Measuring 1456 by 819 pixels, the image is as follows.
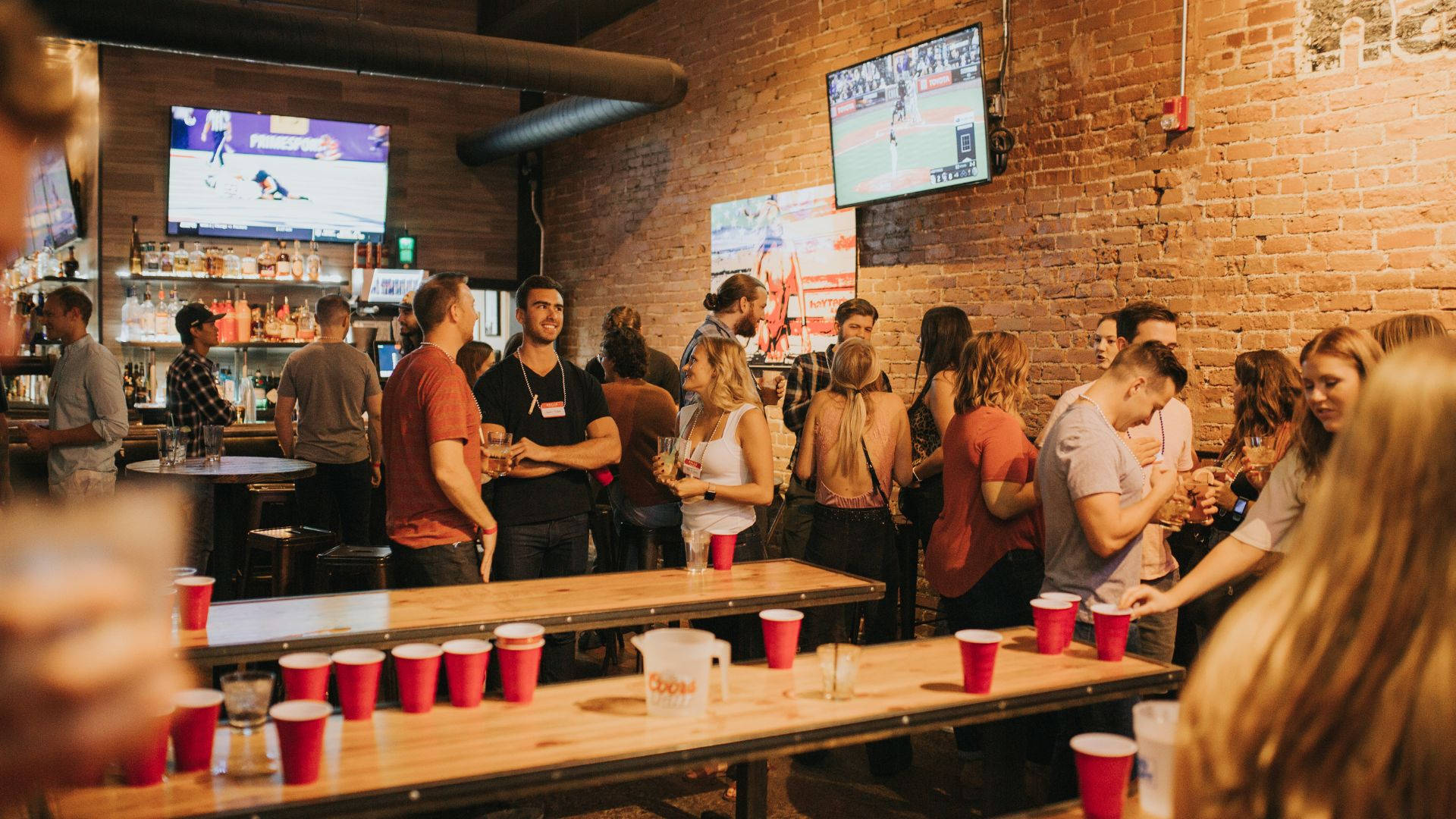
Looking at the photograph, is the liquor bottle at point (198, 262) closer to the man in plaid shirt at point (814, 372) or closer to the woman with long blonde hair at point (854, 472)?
the man in plaid shirt at point (814, 372)

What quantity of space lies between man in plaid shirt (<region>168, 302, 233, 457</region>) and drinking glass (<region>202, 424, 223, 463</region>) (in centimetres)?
48

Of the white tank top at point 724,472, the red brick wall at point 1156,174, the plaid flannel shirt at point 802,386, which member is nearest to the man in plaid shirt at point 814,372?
the plaid flannel shirt at point 802,386

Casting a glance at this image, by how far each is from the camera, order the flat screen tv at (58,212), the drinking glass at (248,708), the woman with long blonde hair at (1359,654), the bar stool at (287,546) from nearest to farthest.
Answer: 1. the woman with long blonde hair at (1359,654)
2. the drinking glass at (248,708)
3. the bar stool at (287,546)
4. the flat screen tv at (58,212)

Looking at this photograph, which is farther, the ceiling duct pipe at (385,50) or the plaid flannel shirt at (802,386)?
the ceiling duct pipe at (385,50)

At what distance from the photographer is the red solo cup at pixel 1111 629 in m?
2.52

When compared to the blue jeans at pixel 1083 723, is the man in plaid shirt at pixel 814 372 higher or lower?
higher

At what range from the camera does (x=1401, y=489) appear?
0.96 metres

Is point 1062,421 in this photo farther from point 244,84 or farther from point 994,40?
point 244,84

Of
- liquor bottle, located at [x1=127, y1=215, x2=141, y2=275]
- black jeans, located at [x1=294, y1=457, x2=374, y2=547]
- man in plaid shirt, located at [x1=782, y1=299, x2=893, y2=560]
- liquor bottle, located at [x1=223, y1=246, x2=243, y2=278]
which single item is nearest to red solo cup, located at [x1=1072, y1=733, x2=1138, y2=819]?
man in plaid shirt, located at [x1=782, y1=299, x2=893, y2=560]

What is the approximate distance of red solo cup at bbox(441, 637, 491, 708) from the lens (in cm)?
211

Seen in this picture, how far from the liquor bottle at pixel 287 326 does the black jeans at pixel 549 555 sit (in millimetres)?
5557

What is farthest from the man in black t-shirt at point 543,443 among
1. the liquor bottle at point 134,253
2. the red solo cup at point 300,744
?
the liquor bottle at point 134,253

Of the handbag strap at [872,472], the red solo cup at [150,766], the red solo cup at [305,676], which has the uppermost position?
the handbag strap at [872,472]

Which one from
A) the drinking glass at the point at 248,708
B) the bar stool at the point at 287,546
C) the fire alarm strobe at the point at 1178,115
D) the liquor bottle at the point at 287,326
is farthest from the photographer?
the liquor bottle at the point at 287,326
